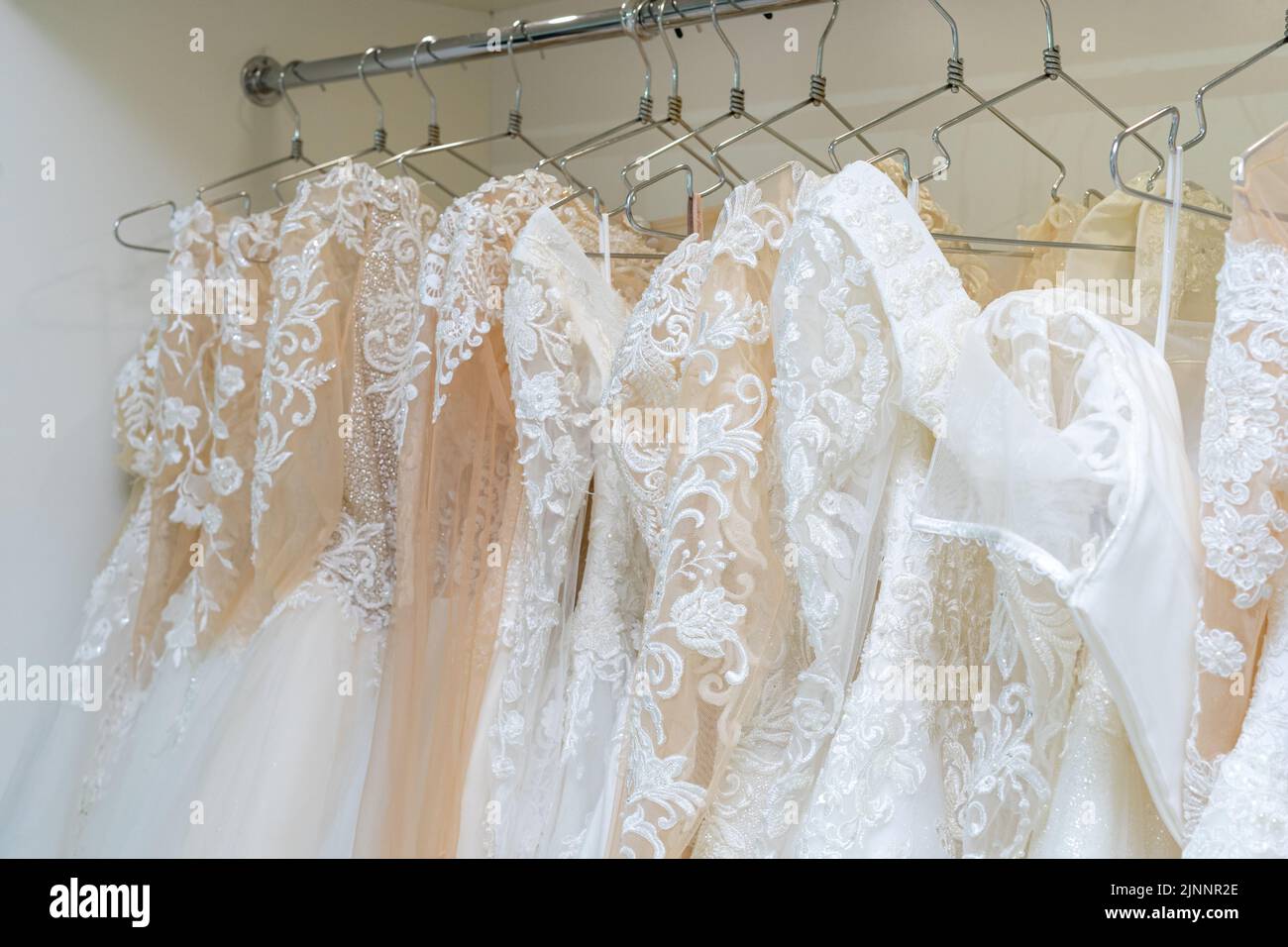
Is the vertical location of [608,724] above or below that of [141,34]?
below

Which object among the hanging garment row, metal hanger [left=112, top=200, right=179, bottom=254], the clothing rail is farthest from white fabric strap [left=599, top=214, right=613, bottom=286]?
metal hanger [left=112, top=200, right=179, bottom=254]

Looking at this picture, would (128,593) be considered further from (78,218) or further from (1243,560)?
(1243,560)

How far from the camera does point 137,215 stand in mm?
1474

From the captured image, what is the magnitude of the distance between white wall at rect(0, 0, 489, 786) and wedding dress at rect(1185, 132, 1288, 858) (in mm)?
1222

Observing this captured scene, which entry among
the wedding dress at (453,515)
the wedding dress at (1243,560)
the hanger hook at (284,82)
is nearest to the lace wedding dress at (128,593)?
the hanger hook at (284,82)

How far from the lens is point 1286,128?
777 mm

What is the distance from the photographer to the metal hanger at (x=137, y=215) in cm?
141

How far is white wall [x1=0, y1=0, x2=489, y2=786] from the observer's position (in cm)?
137

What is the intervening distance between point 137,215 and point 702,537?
37.5 inches

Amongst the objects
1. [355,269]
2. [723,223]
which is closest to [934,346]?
[723,223]

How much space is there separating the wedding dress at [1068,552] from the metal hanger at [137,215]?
1004 mm
